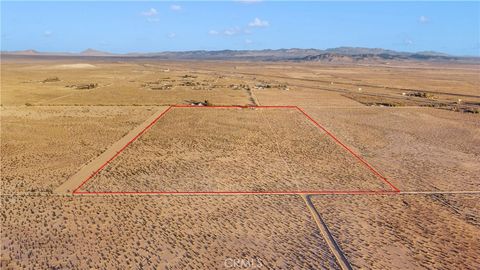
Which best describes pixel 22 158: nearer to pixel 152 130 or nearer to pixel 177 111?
pixel 152 130

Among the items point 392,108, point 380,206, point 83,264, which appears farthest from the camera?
point 392,108

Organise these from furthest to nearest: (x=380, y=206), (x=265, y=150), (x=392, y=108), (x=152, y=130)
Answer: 1. (x=392, y=108)
2. (x=152, y=130)
3. (x=265, y=150)
4. (x=380, y=206)

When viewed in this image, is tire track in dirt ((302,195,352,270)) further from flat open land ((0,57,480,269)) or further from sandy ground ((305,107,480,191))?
sandy ground ((305,107,480,191))

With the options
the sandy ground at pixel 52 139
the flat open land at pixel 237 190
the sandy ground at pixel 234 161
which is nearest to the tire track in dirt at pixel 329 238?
the flat open land at pixel 237 190

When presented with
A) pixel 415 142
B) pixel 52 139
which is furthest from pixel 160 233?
pixel 415 142

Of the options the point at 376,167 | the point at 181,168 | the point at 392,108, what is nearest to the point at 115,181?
the point at 181,168

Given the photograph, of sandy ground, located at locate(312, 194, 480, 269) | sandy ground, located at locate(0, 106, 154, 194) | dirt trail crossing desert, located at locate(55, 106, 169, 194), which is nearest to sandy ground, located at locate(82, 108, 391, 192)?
dirt trail crossing desert, located at locate(55, 106, 169, 194)

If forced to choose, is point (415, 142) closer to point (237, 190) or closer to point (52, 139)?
point (237, 190)
